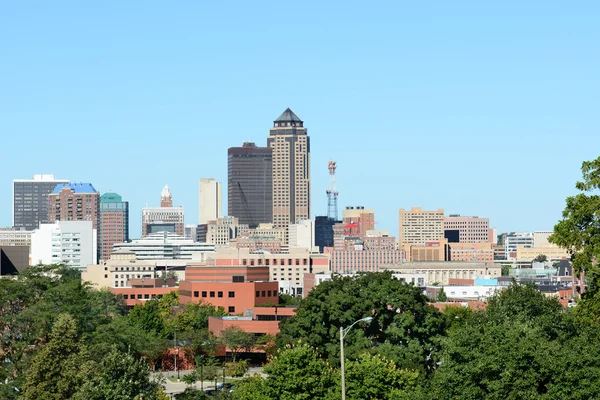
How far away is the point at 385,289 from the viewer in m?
91.2

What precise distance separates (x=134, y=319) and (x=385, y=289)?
230 ft

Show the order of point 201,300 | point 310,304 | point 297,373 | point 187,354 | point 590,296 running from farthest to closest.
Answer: point 201,300 < point 187,354 < point 310,304 < point 297,373 < point 590,296

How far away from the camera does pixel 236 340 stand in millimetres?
135875

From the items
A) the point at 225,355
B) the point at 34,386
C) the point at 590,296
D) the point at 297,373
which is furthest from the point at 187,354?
the point at 590,296

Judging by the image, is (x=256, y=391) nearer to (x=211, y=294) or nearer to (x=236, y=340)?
(x=236, y=340)

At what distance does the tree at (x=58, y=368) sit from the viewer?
234 ft

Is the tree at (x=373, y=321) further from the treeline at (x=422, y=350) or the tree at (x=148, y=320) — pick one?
the tree at (x=148, y=320)

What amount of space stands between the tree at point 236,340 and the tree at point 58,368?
60579mm

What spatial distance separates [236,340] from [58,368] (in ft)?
208

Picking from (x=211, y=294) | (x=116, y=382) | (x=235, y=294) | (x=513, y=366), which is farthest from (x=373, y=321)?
(x=211, y=294)

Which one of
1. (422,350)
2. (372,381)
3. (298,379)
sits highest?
(422,350)

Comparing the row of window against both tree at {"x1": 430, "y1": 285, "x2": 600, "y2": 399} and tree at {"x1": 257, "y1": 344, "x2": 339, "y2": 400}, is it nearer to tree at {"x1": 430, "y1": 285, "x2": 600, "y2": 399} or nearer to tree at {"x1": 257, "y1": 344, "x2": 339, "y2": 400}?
tree at {"x1": 257, "y1": 344, "x2": 339, "y2": 400}

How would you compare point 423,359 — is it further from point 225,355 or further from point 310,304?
point 225,355

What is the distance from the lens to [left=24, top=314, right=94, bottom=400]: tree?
2810 inches
